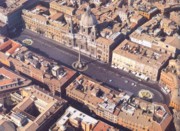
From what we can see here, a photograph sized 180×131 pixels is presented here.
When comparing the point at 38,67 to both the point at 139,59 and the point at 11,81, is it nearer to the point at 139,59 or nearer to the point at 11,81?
the point at 11,81

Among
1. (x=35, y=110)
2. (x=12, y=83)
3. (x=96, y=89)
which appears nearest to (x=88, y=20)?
(x=96, y=89)

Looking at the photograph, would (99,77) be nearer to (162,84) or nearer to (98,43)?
(98,43)

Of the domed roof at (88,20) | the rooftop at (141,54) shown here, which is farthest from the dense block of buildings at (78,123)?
the domed roof at (88,20)

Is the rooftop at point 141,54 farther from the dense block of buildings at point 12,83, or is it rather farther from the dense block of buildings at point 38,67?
the dense block of buildings at point 12,83

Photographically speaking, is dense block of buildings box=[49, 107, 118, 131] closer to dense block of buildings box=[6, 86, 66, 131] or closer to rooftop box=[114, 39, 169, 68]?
dense block of buildings box=[6, 86, 66, 131]

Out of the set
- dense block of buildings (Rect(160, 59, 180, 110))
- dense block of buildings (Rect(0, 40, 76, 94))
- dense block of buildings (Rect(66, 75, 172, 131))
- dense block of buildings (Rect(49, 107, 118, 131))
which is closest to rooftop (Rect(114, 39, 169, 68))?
dense block of buildings (Rect(160, 59, 180, 110))

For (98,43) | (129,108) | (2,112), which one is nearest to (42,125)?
(2,112)
